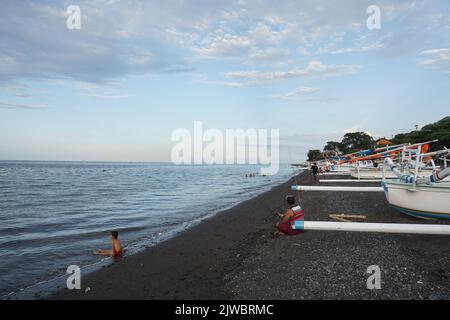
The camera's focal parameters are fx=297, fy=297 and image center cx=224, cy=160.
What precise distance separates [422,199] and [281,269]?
6.88m

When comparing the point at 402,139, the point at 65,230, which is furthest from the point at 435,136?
the point at 65,230

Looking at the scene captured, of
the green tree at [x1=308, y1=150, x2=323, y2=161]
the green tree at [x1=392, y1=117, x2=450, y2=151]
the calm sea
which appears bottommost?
the calm sea

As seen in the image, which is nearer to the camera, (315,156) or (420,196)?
(420,196)

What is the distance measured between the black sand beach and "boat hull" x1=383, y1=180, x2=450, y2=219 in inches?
19.7

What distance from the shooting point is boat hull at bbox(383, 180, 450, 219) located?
10219 millimetres

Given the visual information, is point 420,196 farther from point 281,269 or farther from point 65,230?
point 65,230

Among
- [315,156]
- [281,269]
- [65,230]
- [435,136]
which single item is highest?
[435,136]

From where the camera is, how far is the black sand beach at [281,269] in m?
5.84

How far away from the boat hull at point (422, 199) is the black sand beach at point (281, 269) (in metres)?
0.50

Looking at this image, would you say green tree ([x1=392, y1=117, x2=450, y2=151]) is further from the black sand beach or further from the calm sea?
the black sand beach

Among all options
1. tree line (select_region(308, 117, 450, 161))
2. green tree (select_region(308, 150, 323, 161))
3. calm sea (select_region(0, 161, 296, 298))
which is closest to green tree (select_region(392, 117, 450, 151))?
tree line (select_region(308, 117, 450, 161))

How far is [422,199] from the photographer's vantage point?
1068 cm
